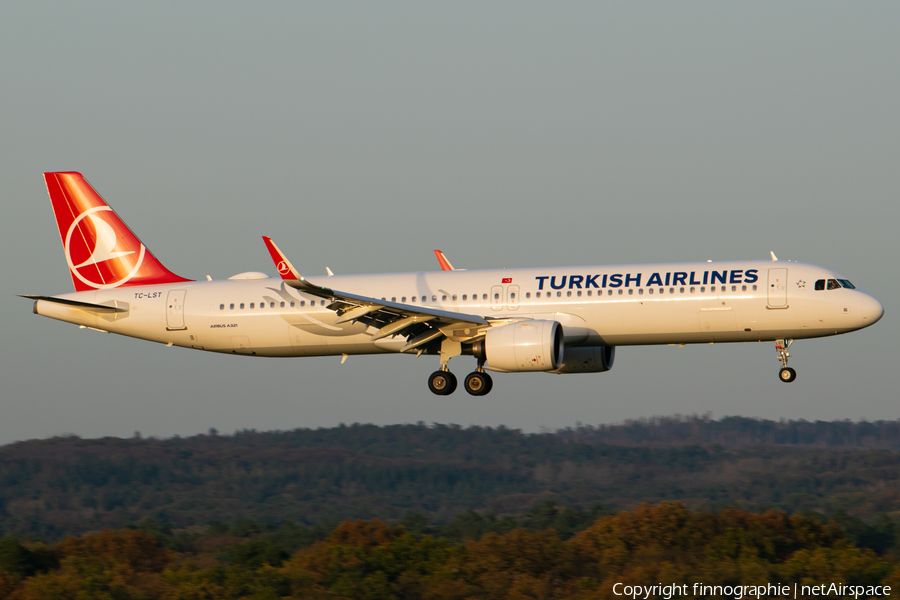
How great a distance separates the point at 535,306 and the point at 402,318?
4.77 m

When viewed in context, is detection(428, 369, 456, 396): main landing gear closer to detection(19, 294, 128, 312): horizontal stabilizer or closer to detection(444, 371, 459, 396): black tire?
detection(444, 371, 459, 396): black tire

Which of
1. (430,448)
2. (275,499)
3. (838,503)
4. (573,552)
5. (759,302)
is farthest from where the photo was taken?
(430,448)

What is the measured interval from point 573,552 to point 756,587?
1459 cm

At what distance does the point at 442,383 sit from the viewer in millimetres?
39375

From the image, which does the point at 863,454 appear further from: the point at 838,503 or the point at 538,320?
the point at 538,320

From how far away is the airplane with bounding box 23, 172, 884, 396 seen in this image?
118 feet

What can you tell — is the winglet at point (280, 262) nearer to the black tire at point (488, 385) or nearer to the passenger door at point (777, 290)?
the black tire at point (488, 385)

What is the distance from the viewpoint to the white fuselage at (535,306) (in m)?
36.1

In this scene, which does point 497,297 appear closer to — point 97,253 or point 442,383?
point 442,383

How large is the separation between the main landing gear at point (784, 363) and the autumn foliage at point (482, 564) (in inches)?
903

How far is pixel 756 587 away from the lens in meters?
54.9

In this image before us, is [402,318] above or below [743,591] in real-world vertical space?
above

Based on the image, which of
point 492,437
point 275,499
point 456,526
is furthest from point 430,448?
point 456,526

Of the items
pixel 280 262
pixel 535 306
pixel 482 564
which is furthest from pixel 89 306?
pixel 482 564
